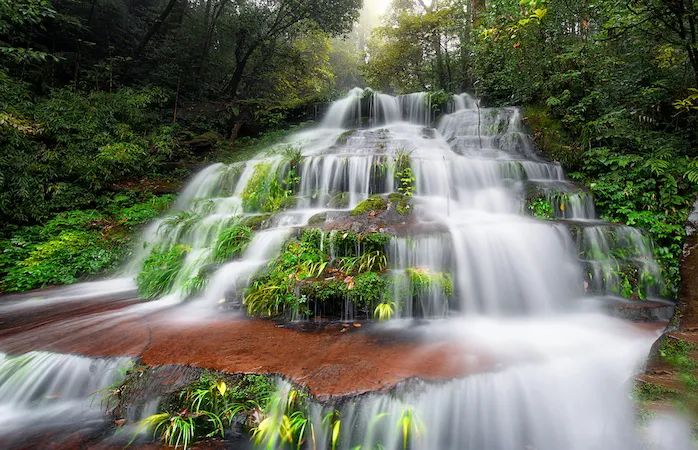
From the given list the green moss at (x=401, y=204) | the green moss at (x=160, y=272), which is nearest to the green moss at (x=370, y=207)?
the green moss at (x=401, y=204)

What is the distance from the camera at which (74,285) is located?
20.4ft

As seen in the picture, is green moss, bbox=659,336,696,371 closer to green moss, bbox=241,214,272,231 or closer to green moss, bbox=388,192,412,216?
→ green moss, bbox=388,192,412,216

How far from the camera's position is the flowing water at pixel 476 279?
2.53 metres

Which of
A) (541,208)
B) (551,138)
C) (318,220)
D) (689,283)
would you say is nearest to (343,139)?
(318,220)

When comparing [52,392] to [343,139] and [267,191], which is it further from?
[343,139]

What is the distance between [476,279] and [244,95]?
13.8 meters

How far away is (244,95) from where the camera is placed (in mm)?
15461

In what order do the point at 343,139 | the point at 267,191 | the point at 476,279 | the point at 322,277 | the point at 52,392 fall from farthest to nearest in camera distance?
the point at 343,139
the point at 267,191
the point at 476,279
the point at 322,277
the point at 52,392

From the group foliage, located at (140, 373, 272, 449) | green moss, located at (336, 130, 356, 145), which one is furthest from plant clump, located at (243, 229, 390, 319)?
green moss, located at (336, 130, 356, 145)

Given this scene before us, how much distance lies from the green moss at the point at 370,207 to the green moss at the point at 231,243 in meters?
1.76

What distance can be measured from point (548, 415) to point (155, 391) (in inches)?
116

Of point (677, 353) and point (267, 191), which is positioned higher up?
point (267, 191)

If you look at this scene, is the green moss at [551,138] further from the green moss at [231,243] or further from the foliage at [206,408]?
the foliage at [206,408]

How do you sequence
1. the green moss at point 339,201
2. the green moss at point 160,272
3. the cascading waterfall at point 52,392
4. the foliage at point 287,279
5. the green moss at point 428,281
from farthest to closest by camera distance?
the green moss at point 339,201 < the green moss at point 160,272 < the green moss at point 428,281 < the foliage at point 287,279 < the cascading waterfall at point 52,392
